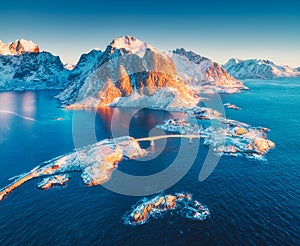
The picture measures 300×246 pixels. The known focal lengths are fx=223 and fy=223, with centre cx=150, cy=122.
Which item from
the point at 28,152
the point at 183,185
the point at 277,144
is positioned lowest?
the point at 28,152

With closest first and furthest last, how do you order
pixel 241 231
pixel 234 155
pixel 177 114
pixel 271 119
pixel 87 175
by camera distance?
pixel 241 231 < pixel 87 175 < pixel 234 155 < pixel 271 119 < pixel 177 114

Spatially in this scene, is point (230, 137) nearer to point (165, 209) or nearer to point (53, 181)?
point (165, 209)

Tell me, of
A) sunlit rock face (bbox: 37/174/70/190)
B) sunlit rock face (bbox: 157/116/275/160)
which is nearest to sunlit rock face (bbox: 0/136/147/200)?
sunlit rock face (bbox: 37/174/70/190)

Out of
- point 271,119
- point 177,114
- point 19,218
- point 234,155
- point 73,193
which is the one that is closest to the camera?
point 19,218

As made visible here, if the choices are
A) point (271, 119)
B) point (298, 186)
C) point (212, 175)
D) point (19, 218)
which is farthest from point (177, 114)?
point (19, 218)

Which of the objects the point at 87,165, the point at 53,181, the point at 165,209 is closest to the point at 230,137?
the point at 165,209

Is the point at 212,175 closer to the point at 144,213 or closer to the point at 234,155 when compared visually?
the point at 234,155

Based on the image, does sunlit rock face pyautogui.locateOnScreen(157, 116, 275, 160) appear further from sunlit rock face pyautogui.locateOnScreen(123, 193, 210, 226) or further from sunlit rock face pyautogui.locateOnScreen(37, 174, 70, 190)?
sunlit rock face pyautogui.locateOnScreen(37, 174, 70, 190)
